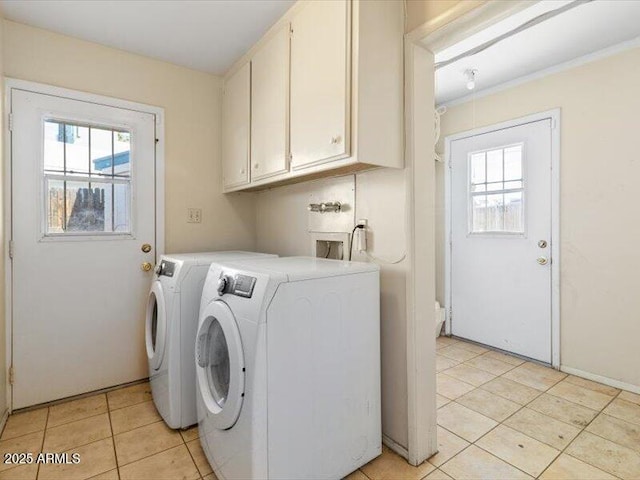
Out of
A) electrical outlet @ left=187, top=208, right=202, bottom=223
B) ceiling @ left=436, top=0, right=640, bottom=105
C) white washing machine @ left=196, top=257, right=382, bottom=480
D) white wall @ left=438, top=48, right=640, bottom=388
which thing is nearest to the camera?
white washing machine @ left=196, top=257, right=382, bottom=480

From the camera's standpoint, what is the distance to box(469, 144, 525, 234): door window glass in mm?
2875

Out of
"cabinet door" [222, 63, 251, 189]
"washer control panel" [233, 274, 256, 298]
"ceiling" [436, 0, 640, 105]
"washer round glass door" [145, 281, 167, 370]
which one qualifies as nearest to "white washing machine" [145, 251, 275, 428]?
"washer round glass door" [145, 281, 167, 370]

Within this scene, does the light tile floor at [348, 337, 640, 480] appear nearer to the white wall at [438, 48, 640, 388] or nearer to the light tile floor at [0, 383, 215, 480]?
the white wall at [438, 48, 640, 388]

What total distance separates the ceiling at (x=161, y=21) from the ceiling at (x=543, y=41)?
112 cm

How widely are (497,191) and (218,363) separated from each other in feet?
8.78

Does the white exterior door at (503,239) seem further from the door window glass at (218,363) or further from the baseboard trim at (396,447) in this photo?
the door window glass at (218,363)

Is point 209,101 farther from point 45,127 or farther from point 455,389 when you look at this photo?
point 455,389

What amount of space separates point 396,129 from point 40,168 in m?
2.13

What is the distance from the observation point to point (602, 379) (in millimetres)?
2426

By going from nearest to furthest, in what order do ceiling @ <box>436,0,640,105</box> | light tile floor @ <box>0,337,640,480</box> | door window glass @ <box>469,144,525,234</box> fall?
light tile floor @ <box>0,337,640,480</box>
ceiling @ <box>436,0,640,105</box>
door window glass @ <box>469,144,525,234</box>

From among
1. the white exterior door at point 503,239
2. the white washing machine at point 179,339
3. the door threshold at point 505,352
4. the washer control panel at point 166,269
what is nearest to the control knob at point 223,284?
the white washing machine at point 179,339

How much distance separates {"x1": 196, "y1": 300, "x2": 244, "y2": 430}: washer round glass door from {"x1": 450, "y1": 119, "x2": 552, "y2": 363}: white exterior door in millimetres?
2481

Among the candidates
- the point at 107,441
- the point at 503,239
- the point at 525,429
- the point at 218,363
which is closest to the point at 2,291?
the point at 107,441

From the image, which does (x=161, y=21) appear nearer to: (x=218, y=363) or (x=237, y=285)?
(x=237, y=285)
